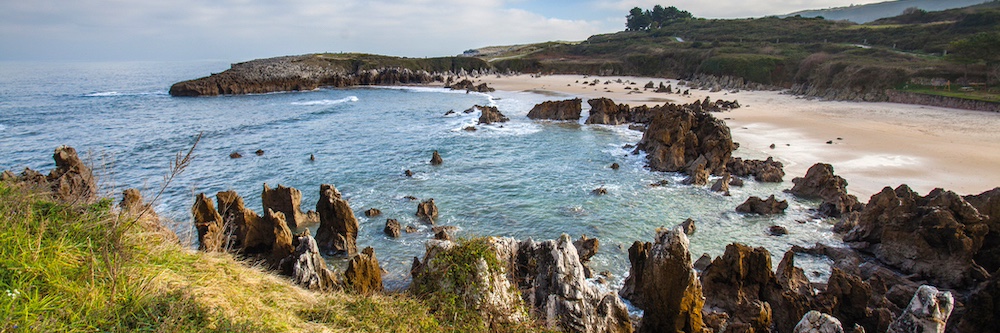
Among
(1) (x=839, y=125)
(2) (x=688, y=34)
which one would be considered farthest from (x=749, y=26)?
(1) (x=839, y=125)

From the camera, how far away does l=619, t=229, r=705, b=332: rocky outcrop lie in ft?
38.2

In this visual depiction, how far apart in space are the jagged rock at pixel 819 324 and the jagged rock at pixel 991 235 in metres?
10.7

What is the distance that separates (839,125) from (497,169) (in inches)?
1286

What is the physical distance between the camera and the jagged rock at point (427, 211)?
79.2 ft

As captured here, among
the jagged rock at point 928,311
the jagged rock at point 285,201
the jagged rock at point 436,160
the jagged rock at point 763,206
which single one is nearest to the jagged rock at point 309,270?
the jagged rock at point 285,201

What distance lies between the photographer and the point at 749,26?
13125 cm

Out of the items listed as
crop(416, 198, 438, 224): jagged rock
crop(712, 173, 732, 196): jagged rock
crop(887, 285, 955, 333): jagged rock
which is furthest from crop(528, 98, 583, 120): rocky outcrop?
crop(887, 285, 955, 333): jagged rock

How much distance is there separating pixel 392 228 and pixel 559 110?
36789 mm

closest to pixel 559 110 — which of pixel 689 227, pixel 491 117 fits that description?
pixel 491 117

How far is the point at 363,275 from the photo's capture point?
14383mm

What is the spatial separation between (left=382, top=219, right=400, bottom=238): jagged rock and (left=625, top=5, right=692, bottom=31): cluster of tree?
512ft

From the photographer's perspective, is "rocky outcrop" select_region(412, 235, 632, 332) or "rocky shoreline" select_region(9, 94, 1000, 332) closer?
"rocky outcrop" select_region(412, 235, 632, 332)

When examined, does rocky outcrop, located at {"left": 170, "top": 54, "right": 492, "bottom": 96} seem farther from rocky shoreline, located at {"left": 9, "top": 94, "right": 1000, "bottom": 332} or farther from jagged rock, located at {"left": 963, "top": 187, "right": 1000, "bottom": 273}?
jagged rock, located at {"left": 963, "top": 187, "right": 1000, "bottom": 273}

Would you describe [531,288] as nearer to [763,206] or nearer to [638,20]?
[763,206]
